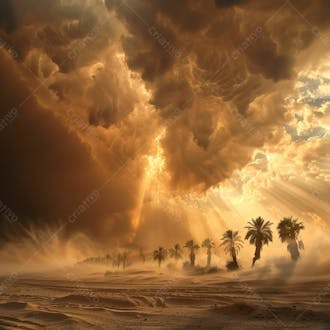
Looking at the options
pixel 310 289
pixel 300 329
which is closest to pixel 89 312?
pixel 300 329

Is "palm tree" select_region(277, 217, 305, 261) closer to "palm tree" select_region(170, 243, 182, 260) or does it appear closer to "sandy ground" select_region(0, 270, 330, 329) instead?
"sandy ground" select_region(0, 270, 330, 329)

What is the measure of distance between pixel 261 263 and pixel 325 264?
1498cm

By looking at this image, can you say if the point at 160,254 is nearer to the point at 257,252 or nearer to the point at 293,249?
the point at 257,252

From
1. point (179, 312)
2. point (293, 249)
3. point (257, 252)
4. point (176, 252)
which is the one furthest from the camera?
point (176, 252)

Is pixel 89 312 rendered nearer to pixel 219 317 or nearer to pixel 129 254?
pixel 219 317

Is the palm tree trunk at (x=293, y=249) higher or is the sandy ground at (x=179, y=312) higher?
the palm tree trunk at (x=293, y=249)

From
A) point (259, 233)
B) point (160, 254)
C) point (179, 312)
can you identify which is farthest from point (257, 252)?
point (179, 312)

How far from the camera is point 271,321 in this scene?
22609 mm

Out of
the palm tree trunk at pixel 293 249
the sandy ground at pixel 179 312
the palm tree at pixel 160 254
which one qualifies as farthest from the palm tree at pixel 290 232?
the palm tree at pixel 160 254

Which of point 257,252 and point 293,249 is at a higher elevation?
point 257,252

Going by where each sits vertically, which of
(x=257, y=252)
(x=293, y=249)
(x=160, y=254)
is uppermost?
(x=160, y=254)

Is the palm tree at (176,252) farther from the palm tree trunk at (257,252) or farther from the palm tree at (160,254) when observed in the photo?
the palm tree trunk at (257,252)

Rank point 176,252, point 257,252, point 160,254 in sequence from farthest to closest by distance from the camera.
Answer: point 176,252 → point 160,254 → point 257,252

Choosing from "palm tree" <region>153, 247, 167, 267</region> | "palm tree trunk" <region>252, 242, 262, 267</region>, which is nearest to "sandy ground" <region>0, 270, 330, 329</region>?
"palm tree trunk" <region>252, 242, 262, 267</region>
